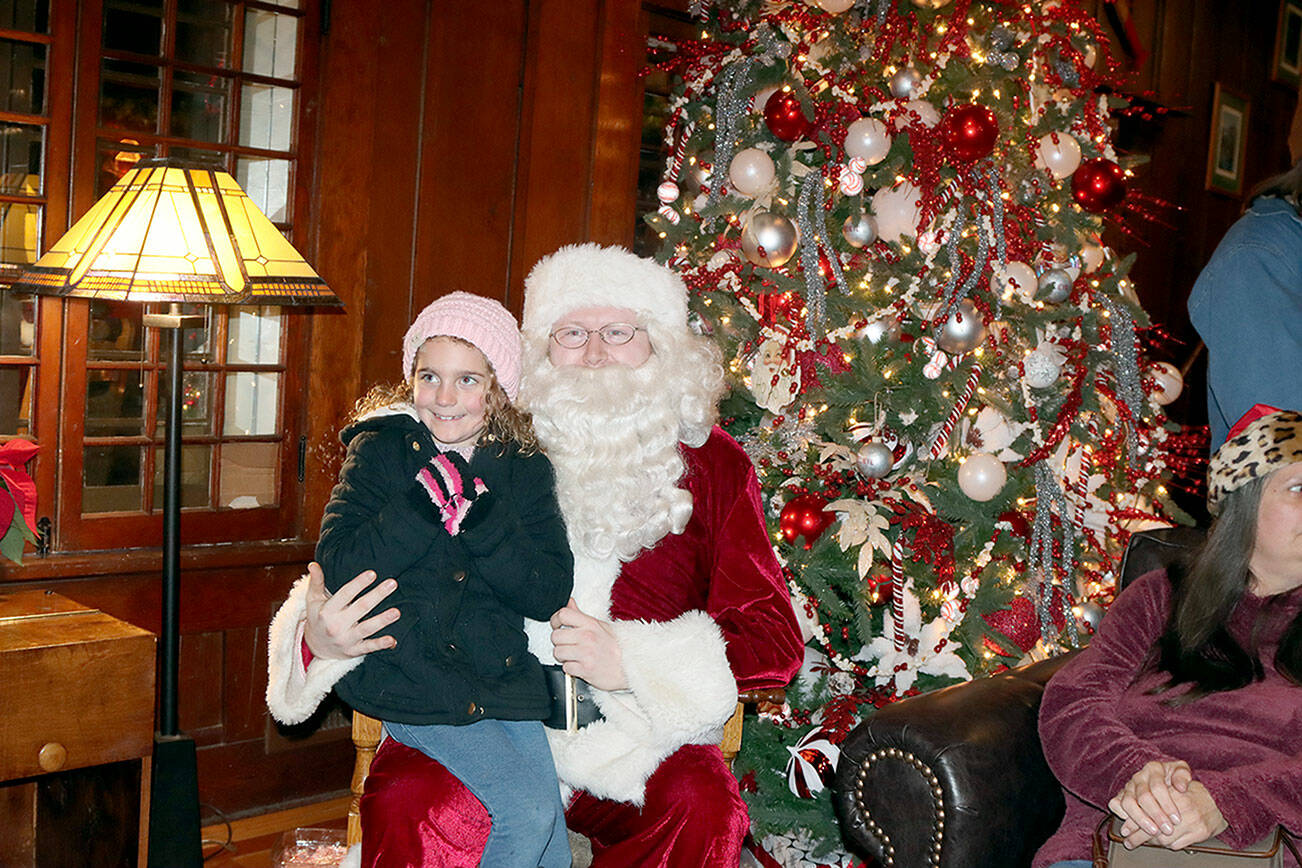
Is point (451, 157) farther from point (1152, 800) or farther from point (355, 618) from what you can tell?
point (1152, 800)

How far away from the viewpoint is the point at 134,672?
2.42 metres

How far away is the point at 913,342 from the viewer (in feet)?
11.3

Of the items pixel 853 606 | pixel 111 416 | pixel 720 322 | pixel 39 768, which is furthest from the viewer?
pixel 720 322

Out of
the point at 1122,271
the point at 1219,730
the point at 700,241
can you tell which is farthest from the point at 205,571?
the point at 1122,271

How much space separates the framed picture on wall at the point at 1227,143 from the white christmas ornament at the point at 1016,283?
3.35m

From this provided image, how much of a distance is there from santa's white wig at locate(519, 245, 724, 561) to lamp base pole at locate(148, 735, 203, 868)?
1078 mm

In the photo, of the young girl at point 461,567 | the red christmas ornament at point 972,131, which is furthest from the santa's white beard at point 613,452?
the red christmas ornament at point 972,131

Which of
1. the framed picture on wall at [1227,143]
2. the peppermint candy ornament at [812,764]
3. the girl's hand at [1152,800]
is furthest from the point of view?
the framed picture on wall at [1227,143]

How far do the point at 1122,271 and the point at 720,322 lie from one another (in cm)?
138

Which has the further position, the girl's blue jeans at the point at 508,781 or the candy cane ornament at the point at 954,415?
the candy cane ornament at the point at 954,415

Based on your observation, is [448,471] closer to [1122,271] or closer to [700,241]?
[700,241]

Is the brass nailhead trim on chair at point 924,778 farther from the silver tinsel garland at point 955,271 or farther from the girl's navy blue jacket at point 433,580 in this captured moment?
the silver tinsel garland at point 955,271

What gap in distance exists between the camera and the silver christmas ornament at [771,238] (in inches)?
135

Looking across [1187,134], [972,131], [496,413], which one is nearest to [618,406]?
[496,413]
